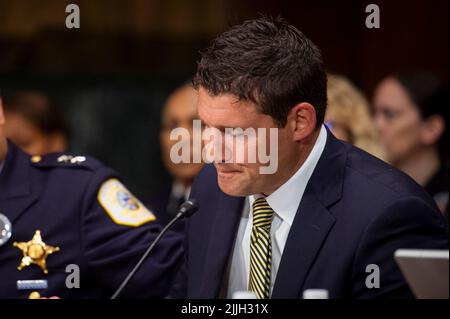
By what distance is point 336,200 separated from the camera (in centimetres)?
207

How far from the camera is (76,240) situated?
94.3 inches

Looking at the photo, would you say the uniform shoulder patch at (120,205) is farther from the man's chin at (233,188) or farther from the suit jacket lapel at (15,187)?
the man's chin at (233,188)

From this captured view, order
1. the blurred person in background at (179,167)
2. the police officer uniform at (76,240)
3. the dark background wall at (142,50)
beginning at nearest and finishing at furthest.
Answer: the police officer uniform at (76,240), the blurred person in background at (179,167), the dark background wall at (142,50)

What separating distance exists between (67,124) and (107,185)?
209 cm

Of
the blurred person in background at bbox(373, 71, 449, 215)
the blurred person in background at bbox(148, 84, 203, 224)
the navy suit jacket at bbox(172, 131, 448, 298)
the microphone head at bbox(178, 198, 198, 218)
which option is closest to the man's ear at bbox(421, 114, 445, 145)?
the blurred person in background at bbox(373, 71, 449, 215)

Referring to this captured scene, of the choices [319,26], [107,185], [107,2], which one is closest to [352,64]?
[319,26]

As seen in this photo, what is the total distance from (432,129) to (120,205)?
1.81 meters

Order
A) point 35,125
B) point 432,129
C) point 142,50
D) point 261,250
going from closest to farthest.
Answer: point 261,250
point 432,129
point 35,125
point 142,50

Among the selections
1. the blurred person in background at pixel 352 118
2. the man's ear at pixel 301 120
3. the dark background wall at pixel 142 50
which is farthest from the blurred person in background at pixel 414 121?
the man's ear at pixel 301 120

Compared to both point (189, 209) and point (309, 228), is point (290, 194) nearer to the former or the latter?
point (309, 228)

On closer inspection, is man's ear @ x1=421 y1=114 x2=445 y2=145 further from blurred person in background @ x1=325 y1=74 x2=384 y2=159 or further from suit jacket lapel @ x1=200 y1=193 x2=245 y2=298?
suit jacket lapel @ x1=200 y1=193 x2=245 y2=298

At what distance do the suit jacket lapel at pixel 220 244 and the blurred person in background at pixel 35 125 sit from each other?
1856mm

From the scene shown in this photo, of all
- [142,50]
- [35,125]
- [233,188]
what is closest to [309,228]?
[233,188]

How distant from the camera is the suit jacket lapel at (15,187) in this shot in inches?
94.8
